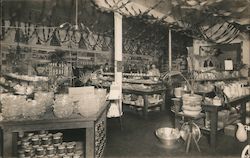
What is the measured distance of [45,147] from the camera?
2.08 metres

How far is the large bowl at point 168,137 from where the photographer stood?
314 centimetres

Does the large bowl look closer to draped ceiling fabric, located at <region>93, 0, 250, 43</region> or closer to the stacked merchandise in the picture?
the stacked merchandise

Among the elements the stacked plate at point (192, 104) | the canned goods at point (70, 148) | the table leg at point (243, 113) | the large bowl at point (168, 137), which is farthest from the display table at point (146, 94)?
the canned goods at point (70, 148)

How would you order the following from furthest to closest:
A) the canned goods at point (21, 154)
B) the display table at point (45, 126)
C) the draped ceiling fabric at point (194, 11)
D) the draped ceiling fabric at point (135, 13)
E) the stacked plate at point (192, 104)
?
the draped ceiling fabric at point (135, 13), the draped ceiling fabric at point (194, 11), the stacked plate at point (192, 104), the canned goods at point (21, 154), the display table at point (45, 126)

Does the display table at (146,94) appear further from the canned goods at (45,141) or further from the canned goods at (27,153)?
the canned goods at (27,153)

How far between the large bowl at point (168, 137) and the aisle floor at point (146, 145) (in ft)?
0.26

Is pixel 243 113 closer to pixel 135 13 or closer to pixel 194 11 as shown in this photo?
pixel 194 11

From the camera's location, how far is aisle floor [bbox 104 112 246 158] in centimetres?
291

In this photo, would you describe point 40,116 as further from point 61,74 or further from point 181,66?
point 181,66

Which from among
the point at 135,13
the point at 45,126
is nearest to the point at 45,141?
the point at 45,126

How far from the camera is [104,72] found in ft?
21.4

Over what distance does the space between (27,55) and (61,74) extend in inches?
37.7

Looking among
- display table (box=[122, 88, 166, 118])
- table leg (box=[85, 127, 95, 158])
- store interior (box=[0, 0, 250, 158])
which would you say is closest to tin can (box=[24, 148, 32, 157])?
store interior (box=[0, 0, 250, 158])

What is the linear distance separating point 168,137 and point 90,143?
1437 millimetres
